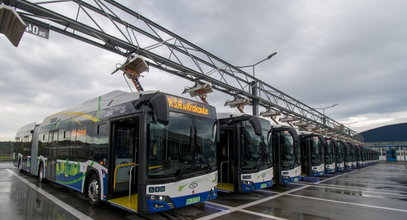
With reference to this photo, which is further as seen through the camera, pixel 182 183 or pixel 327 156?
pixel 327 156

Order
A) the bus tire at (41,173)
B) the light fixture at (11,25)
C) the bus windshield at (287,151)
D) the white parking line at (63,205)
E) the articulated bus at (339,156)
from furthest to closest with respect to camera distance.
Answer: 1. the articulated bus at (339,156)
2. the bus tire at (41,173)
3. the bus windshield at (287,151)
4. the white parking line at (63,205)
5. the light fixture at (11,25)

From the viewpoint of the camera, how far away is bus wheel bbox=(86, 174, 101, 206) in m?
7.04

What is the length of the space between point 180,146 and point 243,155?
148 inches

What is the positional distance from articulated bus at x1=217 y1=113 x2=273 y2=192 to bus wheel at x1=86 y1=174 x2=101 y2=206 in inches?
173

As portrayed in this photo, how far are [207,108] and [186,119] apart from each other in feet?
3.46

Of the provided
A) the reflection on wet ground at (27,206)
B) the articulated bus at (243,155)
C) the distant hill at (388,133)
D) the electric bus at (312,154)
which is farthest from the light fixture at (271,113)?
the distant hill at (388,133)

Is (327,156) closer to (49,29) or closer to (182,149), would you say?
(182,149)

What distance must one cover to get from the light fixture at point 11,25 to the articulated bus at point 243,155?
693 centimetres

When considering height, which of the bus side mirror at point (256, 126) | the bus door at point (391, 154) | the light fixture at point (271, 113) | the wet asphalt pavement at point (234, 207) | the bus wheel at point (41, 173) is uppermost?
the light fixture at point (271, 113)

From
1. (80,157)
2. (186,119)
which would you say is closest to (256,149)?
(186,119)

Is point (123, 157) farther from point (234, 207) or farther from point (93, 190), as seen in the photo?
point (234, 207)

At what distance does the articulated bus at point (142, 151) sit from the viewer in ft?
17.7

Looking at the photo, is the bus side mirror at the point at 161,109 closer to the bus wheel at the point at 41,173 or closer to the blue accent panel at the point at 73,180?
the blue accent panel at the point at 73,180

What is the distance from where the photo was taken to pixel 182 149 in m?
5.95
